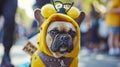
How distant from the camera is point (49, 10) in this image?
1105 millimetres

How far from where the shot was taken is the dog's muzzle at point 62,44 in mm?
1051

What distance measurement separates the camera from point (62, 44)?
105 cm

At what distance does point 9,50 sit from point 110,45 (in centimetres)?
196

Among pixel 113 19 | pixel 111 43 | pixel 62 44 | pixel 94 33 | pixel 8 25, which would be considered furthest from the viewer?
pixel 94 33

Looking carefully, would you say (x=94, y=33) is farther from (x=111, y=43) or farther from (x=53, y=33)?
(x=53, y=33)

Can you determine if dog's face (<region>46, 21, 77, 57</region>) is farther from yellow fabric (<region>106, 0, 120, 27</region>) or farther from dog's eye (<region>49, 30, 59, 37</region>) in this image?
yellow fabric (<region>106, 0, 120, 27</region>)

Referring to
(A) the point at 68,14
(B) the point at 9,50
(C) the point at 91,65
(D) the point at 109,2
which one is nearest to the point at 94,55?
(D) the point at 109,2

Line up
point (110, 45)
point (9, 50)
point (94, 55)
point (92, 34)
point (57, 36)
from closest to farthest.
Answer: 1. point (57, 36)
2. point (9, 50)
3. point (94, 55)
4. point (110, 45)
5. point (92, 34)

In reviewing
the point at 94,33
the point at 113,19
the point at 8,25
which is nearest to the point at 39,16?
the point at 8,25

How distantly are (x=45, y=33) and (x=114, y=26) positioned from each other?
2181 millimetres

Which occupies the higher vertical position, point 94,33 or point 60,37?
point 60,37

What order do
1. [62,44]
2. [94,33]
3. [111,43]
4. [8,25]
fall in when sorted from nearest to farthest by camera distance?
[62,44], [8,25], [111,43], [94,33]

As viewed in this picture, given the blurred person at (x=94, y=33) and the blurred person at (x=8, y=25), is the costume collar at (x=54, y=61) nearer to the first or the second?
the blurred person at (x=8, y=25)

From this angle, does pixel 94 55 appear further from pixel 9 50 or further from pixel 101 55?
pixel 9 50
